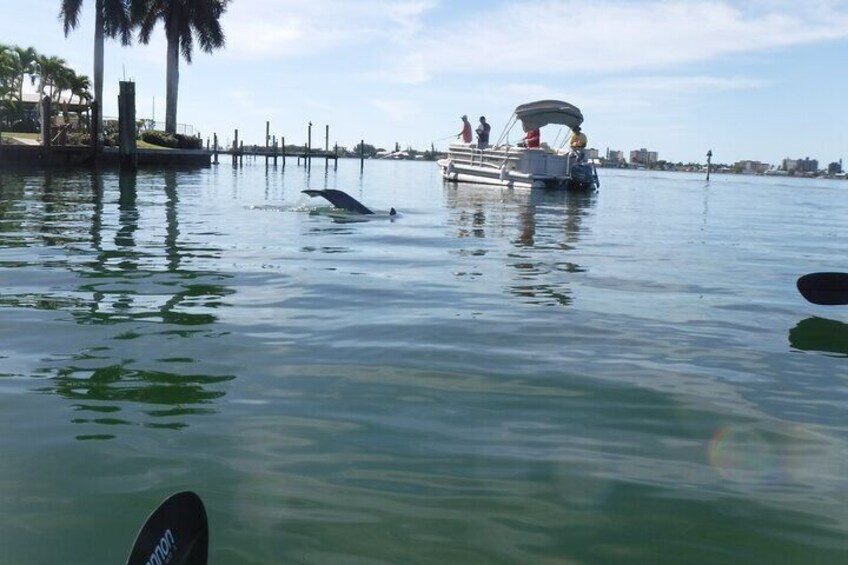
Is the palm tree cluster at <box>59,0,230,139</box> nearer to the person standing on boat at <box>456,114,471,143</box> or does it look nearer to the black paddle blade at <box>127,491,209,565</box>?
the person standing on boat at <box>456,114,471,143</box>

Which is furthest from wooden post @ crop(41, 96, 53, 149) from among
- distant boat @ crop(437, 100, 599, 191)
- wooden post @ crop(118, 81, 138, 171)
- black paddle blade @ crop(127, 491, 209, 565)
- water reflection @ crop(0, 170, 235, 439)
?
black paddle blade @ crop(127, 491, 209, 565)

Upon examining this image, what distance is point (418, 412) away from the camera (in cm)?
466

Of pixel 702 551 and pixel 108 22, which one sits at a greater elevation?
pixel 108 22

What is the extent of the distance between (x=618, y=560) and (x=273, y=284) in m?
6.08

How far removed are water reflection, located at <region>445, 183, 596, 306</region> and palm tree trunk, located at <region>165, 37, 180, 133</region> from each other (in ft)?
87.5

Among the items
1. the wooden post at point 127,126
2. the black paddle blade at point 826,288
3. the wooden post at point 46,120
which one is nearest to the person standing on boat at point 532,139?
the wooden post at point 127,126

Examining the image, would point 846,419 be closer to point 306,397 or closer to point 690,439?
point 690,439

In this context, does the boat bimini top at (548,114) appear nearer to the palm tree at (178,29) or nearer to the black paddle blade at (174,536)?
the palm tree at (178,29)

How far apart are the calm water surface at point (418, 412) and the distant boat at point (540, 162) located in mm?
24019

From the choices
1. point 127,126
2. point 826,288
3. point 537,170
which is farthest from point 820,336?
point 127,126

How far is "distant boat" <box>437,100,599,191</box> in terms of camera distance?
111ft

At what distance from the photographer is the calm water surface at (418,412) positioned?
130 inches

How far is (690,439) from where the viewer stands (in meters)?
4.38

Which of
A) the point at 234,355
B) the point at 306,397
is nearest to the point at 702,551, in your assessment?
the point at 306,397
